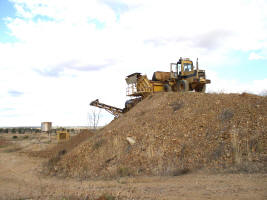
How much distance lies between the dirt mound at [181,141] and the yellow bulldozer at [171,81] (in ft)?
9.27

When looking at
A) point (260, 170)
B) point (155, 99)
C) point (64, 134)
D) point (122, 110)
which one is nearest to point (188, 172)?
point (260, 170)

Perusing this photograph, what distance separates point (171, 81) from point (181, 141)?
872cm

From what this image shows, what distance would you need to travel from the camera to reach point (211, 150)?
1140 cm

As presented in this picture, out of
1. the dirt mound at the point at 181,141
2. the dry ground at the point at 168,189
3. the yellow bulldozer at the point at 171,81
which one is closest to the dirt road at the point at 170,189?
the dry ground at the point at 168,189

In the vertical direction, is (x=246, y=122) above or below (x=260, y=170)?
above

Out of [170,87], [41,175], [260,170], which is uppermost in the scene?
[170,87]

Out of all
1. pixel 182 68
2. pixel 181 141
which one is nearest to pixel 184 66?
pixel 182 68

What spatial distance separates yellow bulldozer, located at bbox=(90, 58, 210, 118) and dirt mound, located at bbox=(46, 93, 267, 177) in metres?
2.83

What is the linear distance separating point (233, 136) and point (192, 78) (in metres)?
8.21

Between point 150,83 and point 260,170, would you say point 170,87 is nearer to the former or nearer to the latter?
point 150,83

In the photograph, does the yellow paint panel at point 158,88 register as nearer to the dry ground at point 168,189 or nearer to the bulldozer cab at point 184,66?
the bulldozer cab at point 184,66

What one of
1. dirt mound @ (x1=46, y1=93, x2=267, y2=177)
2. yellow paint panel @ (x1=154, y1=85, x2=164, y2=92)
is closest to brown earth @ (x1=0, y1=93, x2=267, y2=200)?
dirt mound @ (x1=46, y1=93, x2=267, y2=177)

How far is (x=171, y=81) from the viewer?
20578 mm

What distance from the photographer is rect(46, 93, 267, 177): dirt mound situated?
432 inches
